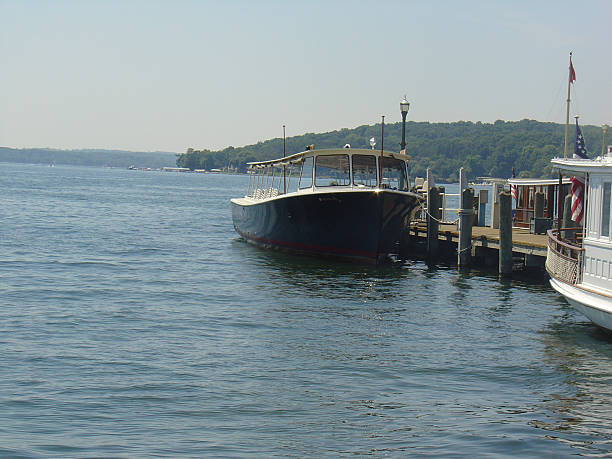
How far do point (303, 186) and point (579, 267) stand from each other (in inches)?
598

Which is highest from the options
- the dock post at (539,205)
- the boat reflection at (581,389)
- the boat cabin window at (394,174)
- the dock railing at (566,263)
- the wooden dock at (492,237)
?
the boat cabin window at (394,174)

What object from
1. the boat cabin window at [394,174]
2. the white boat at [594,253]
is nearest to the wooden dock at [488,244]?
the boat cabin window at [394,174]

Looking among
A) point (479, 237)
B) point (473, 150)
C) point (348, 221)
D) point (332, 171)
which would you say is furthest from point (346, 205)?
point (473, 150)

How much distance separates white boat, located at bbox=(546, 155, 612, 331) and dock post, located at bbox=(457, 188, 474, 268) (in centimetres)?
897

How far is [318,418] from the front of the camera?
11.9 metres

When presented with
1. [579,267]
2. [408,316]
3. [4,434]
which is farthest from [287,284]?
[4,434]

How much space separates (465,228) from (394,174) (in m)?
4.62

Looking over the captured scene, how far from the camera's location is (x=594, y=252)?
1616cm

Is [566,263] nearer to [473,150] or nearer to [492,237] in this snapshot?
[492,237]

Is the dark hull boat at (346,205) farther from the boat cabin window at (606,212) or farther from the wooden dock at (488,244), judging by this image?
the boat cabin window at (606,212)

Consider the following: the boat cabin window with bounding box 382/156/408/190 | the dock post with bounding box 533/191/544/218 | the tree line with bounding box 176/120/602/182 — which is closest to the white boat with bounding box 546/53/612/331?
the dock post with bounding box 533/191/544/218

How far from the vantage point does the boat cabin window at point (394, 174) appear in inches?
1166

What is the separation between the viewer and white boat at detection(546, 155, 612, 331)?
15696 mm

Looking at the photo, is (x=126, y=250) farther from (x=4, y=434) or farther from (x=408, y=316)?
(x=4, y=434)
